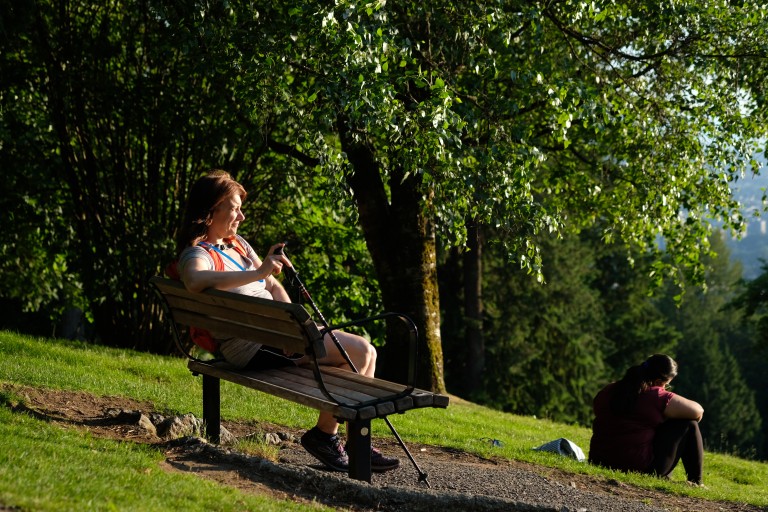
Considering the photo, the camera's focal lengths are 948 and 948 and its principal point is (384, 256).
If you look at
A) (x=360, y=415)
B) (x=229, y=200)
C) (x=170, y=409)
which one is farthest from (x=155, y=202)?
(x=360, y=415)

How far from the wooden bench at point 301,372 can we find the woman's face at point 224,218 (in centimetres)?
39

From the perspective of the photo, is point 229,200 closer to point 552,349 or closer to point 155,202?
point 155,202

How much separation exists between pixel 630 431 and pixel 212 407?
3.47 m

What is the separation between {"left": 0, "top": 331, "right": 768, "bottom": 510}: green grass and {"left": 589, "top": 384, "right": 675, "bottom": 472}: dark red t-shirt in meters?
0.27

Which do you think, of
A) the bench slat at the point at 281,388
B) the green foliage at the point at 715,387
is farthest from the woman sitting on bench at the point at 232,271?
the green foliage at the point at 715,387

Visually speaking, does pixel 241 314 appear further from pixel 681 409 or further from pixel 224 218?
pixel 681 409

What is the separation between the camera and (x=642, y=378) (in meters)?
7.55

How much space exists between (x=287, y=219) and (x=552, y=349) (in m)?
23.2

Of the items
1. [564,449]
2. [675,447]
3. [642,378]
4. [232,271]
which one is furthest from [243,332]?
[564,449]

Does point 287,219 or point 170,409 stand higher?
point 287,219

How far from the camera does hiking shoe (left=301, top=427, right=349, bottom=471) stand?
18.5ft

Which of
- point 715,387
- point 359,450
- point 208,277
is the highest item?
point 208,277

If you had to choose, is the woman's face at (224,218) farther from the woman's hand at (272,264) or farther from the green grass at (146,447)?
the green grass at (146,447)

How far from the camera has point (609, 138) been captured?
47.8ft
